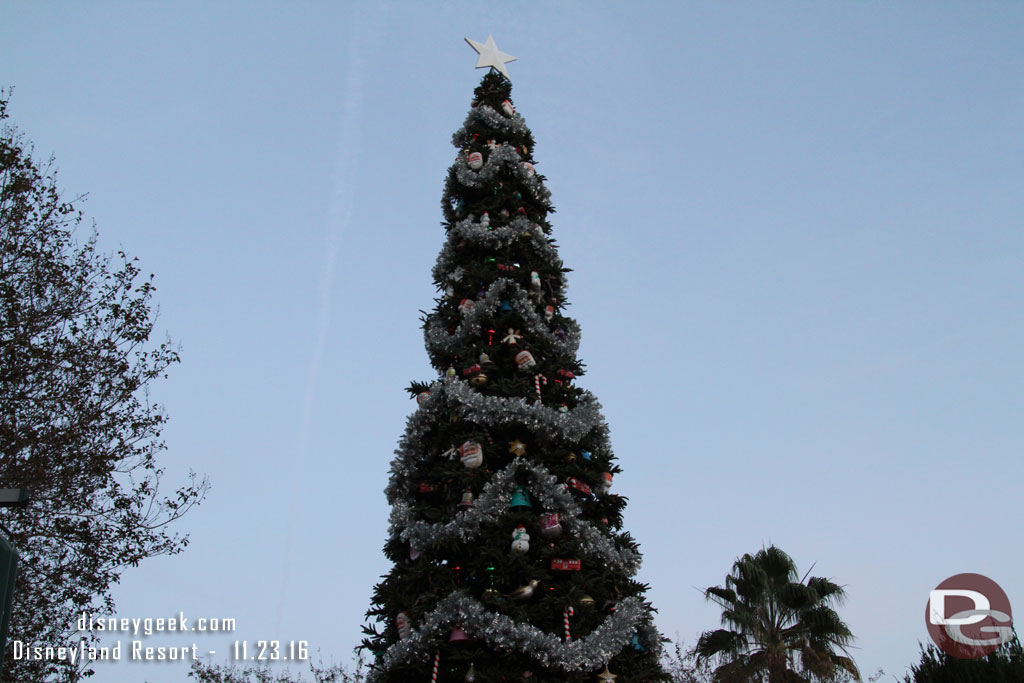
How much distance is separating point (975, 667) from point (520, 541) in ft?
23.6

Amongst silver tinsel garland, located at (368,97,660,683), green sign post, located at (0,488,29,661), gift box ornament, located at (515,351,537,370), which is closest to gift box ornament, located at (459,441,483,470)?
silver tinsel garland, located at (368,97,660,683)

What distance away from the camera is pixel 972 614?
1154 centimetres

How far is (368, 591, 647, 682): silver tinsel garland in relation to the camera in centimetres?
721

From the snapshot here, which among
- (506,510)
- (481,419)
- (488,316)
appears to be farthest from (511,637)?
(488,316)

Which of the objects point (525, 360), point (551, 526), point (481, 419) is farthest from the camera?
point (525, 360)

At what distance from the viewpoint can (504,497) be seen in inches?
323

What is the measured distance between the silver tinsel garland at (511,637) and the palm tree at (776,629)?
9.88 metres

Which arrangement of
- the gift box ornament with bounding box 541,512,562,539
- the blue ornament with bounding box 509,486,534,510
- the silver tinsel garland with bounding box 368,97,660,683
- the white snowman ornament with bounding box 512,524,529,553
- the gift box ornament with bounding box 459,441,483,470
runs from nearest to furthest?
the silver tinsel garland with bounding box 368,97,660,683
the white snowman ornament with bounding box 512,524,529,553
the gift box ornament with bounding box 541,512,562,539
the blue ornament with bounding box 509,486,534,510
the gift box ornament with bounding box 459,441,483,470

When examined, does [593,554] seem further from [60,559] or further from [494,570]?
[60,559]

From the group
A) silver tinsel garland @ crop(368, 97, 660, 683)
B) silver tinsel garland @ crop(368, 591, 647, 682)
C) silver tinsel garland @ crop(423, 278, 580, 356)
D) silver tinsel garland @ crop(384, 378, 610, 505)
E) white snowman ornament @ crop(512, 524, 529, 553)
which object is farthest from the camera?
silver tinsel garland @ crop(423, 278, 580, 356)

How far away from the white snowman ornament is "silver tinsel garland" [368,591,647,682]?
27.0 inches

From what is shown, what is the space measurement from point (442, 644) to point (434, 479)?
72.7 inches

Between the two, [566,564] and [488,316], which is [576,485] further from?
[488,316]

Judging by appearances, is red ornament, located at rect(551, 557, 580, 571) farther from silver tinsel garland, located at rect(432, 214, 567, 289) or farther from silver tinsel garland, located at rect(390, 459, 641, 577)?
silver tinsel garland, located at rect(432, 214, 567, 289)
